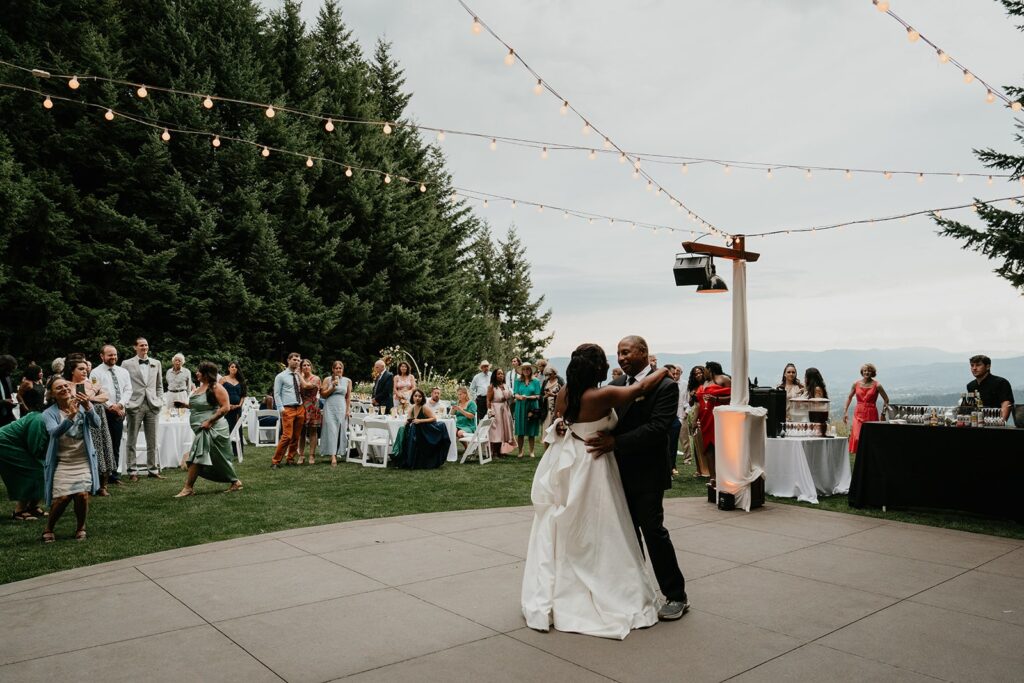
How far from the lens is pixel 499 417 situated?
40.5 ft

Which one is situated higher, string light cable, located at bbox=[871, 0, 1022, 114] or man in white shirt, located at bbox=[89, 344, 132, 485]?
string light cable, located at bbox=[871, 0, 1022, 114]

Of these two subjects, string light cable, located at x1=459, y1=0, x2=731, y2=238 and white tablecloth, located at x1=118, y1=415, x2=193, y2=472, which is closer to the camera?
string light cable, located at x1=459, y1=0, x2=731, y2=238

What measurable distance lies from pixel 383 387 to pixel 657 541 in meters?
9.26

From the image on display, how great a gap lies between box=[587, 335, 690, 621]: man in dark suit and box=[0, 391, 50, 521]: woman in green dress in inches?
214

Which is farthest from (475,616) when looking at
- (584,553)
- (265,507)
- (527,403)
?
(527,403)

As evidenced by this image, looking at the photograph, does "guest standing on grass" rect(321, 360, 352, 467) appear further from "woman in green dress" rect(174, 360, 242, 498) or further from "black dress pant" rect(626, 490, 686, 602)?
"black dress pant" rect(626, 490, 686, 602)

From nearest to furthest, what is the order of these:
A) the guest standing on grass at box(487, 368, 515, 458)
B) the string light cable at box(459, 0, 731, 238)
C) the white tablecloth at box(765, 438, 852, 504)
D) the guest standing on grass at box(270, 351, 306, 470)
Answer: the string light cable at box(459, 0, 731, 238)
the white tablecloth at box(765, 438, 852, 504)
the guest standing on grass at box(270, 351, 306, 470)
the guest standing on grass at box(487, 368, 515, 458)

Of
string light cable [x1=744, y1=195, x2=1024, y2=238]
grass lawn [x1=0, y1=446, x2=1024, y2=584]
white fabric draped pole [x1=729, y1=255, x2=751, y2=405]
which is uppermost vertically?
string light cable [x1=744, y1=195, x2=1024, y2=238]

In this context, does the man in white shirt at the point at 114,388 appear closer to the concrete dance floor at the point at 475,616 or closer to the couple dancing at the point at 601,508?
the concrete dance floor at the point at 475,616

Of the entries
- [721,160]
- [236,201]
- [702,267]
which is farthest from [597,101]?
[236,201]

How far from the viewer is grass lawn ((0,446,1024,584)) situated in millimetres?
5734

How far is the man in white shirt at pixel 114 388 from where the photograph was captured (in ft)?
28.9

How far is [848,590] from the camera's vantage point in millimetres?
4547

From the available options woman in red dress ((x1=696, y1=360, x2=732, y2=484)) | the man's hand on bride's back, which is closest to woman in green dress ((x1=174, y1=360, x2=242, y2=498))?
the man's hand on bride's back
